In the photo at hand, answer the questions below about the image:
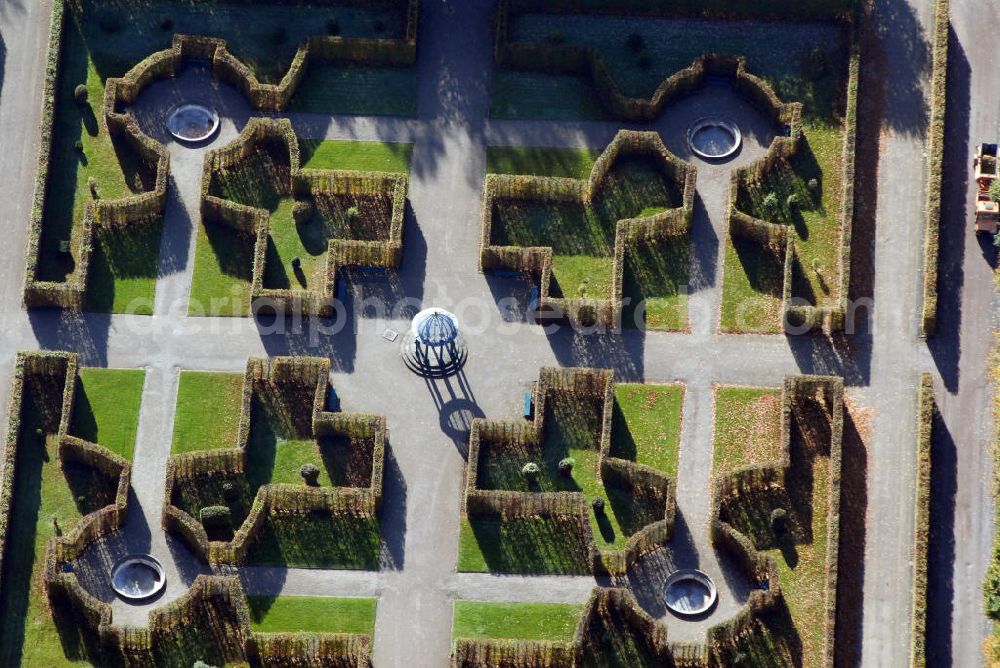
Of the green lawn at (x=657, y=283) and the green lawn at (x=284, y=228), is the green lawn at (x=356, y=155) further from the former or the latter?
the green lawn at (x=657, y=283)

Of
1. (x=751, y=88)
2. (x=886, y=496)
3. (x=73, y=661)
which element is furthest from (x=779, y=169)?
(x=73, y=661)

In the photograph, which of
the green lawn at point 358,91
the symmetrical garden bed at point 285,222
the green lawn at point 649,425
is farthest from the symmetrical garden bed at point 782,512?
the green lawn at point 358,91

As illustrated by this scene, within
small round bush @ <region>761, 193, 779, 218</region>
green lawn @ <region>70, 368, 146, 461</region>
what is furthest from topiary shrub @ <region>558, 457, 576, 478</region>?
green lawn @ <region>70, 368, 146, 461</region>

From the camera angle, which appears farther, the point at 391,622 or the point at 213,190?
the point at 213,190

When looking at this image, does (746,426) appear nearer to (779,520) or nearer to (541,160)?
(779,520)

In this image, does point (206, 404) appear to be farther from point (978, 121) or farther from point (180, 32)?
point (978, 121)

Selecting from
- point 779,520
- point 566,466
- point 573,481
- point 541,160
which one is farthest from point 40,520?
point 779,520
